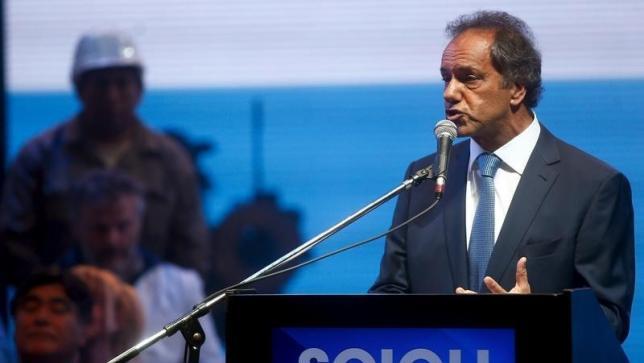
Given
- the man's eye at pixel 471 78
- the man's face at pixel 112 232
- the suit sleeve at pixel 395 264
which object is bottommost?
the suit sleeve at pixel 395 264

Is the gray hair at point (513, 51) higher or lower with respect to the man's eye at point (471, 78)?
higher

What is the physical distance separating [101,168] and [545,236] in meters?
2.15

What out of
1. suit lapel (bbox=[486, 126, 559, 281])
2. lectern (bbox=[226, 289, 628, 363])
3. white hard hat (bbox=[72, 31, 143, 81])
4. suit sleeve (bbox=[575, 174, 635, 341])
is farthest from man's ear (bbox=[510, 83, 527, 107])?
white hard hat (bbox=[72, 31, 143, 81])

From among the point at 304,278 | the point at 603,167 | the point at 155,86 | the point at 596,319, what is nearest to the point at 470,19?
the point at 603,167

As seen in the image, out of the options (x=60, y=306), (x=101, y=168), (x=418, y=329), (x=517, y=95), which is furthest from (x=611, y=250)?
(x=60, y=306)

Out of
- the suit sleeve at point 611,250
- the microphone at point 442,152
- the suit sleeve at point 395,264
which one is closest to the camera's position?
the microphone at point 442,152

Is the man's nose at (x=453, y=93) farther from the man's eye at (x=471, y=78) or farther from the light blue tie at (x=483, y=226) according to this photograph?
the light blue tie at (x=483, y=226)

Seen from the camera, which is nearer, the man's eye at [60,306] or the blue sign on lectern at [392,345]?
the blue sign on lectern at [392,345]

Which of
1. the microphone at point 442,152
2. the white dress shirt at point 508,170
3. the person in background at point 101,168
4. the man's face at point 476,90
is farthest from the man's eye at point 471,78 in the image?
the person in background at point 101,168

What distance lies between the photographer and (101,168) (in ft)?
13.6

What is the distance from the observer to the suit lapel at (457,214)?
2492 mm

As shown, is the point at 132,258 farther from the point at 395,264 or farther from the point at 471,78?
the point at 471,78

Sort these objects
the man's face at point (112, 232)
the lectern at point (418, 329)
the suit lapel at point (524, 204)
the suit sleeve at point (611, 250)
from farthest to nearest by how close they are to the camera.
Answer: the man's face at point (112, 232)
the suit lapel at point (524, 204)
the suit sleeve at point (611, 250)
the lectern at point (418, 329)

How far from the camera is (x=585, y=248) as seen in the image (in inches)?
92.7
